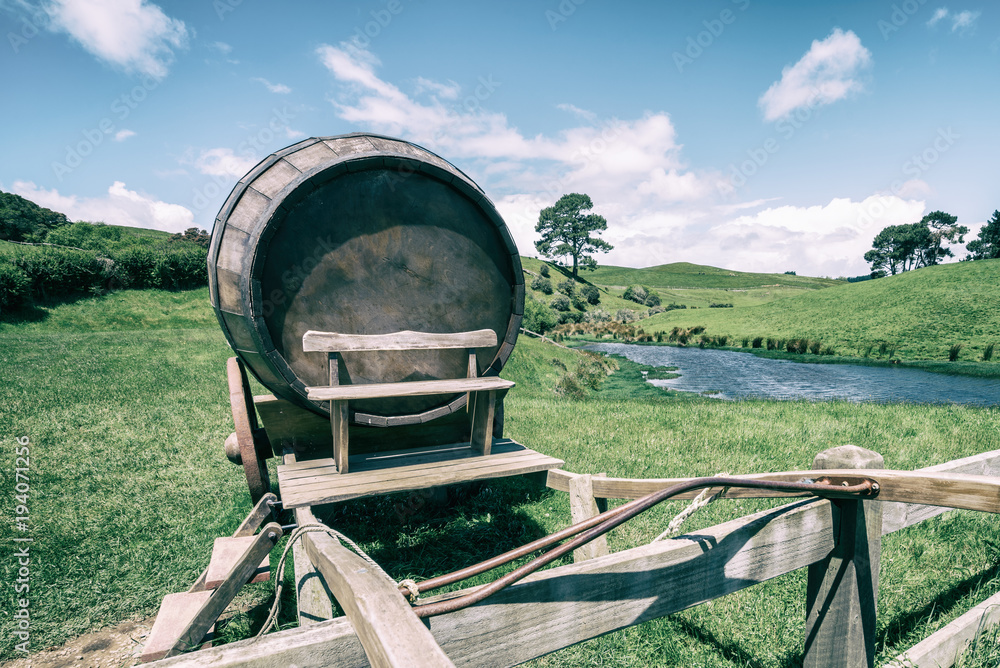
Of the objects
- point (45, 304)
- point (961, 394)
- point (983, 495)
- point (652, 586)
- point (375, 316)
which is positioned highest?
point (45, 304)

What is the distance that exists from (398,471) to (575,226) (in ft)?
330

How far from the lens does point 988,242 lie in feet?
241

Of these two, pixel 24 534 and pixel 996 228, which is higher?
pixel 996 228

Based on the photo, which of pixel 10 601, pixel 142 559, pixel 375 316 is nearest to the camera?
pixel 375 316

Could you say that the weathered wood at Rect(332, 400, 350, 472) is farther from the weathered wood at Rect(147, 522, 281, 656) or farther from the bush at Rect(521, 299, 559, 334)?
the bush at Rect(521, 299, 559, 334)

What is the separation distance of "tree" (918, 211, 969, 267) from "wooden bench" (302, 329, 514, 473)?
10825 centimetres

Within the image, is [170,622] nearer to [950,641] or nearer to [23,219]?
[950,641]

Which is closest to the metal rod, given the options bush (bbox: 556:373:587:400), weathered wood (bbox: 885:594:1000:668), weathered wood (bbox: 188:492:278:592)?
weathered wood (bbox: 885:594:1000:668)

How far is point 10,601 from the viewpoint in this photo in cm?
394

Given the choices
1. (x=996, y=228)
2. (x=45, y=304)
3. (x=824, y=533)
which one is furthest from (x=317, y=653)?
(x=996, y=228)

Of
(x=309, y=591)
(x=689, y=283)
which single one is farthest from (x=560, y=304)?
(x=689, y=283)

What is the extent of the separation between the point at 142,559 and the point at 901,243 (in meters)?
116

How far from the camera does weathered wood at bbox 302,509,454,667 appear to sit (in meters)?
0.94

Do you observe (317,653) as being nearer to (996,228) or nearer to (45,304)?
(45,304)
